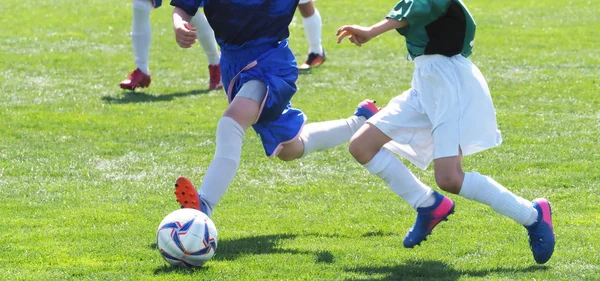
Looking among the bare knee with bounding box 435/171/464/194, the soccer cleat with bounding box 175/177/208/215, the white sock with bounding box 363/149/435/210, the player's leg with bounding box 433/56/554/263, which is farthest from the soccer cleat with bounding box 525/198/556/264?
the soccer cleat with bounding box 175/177/208/215

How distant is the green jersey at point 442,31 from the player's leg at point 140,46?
230 inches

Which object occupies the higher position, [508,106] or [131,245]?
[131,245]

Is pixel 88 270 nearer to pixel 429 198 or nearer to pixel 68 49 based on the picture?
pixel 429 198

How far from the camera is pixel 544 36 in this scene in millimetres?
14344

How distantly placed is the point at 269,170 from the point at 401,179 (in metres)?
2.46

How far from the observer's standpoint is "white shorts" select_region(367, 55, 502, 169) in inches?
211

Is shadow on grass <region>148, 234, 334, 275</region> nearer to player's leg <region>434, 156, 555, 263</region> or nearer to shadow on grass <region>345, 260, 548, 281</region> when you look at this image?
shadow on grass <region>345, 260, 548, 281</region>

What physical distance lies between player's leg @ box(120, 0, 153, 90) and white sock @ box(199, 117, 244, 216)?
5.31 metres

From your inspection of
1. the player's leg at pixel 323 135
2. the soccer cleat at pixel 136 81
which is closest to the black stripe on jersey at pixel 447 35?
the player's leg at pixel 323 135

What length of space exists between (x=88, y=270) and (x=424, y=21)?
2.12 m

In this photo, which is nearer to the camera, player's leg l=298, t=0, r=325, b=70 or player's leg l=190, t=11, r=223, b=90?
player's leg l=190, t=11, r=223, b=90

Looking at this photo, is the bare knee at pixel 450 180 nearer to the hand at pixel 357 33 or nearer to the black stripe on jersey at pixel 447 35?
the black stripe on jersey at pixel 447 35

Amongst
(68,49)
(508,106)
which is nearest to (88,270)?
(508,106)

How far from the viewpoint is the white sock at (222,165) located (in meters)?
5.73
